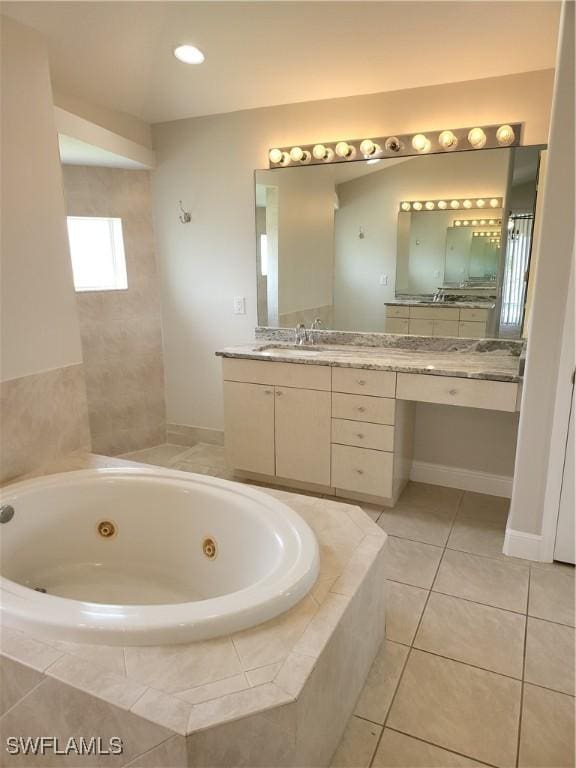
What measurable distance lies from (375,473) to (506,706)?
127 centimetres

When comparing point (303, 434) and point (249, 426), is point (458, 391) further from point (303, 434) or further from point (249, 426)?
point (249, 426)

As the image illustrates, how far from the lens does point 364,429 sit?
106 inches

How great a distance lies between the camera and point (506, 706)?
1.57 meters

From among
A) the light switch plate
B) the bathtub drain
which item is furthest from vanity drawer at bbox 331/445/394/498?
the light switch plate

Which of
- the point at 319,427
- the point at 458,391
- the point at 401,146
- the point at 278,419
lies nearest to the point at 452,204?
the point at 401,146

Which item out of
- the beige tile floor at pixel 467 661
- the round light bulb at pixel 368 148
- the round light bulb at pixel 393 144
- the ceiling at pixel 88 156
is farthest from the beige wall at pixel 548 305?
the ceiling at pixel 88 156

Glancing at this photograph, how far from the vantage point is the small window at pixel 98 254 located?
11.2 feet

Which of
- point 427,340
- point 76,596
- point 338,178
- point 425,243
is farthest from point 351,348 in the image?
point 76,596

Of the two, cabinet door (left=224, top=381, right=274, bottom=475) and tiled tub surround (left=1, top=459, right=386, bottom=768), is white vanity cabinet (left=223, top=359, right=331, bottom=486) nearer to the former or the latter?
cabinet door (left=224, top=381, right=274, bottom=475)

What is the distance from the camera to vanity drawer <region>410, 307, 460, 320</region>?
2842mm

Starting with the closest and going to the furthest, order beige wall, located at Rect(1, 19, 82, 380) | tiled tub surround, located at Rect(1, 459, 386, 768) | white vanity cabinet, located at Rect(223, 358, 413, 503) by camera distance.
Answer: tiled tub surround, located at Rect(1, 459, 386, 768)
beige wall, located at Rect(1, 19, 82, 380)
white vanity cabinet, located at Rect(223, 358, 413, 503)

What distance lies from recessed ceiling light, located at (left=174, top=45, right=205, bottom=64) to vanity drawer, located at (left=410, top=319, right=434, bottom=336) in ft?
6.05

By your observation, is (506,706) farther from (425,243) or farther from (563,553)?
(425,243)

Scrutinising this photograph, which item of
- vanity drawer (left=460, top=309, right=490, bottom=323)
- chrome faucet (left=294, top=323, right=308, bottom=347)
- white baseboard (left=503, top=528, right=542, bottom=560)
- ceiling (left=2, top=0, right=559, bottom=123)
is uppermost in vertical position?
ceiling (left=2, top=0, right=559, bottom=123)
